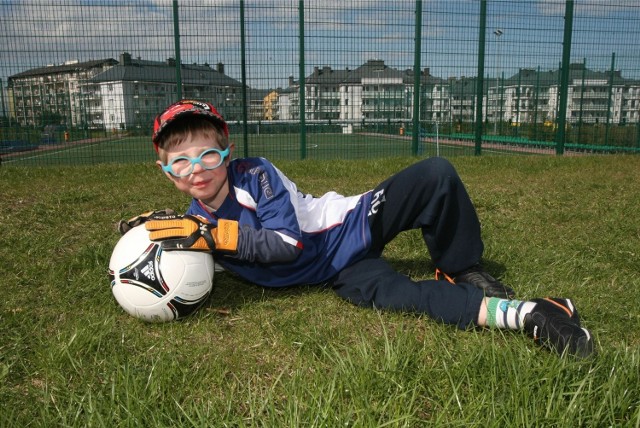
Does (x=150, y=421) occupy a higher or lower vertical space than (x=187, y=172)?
lower

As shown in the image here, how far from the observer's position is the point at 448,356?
1684 millimetres

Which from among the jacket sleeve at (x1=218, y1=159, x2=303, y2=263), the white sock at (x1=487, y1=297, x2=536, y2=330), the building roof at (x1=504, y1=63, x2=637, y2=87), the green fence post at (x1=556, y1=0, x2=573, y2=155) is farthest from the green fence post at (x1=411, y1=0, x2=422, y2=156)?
the white sock at (x1=487, y1=297, x2=536, y2=330)

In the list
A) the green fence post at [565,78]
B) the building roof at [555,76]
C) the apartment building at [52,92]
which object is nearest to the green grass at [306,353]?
the apartment building at [52,92]

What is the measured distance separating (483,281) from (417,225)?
0.41 meters

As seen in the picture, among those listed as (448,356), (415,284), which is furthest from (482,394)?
(415,284)

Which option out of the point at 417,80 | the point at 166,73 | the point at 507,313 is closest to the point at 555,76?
the point at 417,80

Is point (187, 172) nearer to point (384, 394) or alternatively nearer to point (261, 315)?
point (261, 315)

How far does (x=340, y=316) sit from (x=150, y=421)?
40.2 inches

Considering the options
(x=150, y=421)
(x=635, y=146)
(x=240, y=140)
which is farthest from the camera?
(x=635, y=146)

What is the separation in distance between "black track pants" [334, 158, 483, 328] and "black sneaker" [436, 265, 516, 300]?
1.8 inches

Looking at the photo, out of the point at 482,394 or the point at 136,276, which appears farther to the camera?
the point at 136,276

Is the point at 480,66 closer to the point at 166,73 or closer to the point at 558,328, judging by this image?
the point at 166,73

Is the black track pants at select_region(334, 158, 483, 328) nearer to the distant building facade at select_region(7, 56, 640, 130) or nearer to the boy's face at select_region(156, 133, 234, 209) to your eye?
the boy's face at select_region(156, 133, 234, 209)

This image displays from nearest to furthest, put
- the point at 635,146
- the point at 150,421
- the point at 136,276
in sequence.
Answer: the point at 150,421 → the point at 136,276 → the point at 635,146
